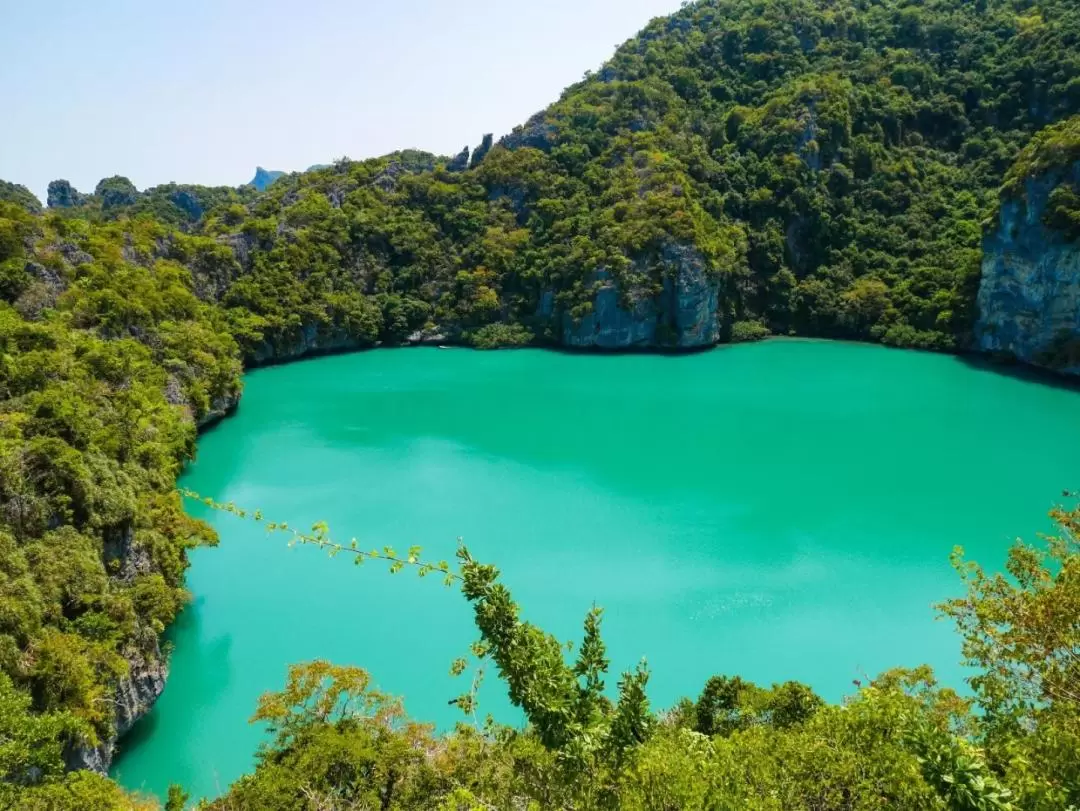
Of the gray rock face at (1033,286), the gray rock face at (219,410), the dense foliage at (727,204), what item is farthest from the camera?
the dense foliage at (727,204)

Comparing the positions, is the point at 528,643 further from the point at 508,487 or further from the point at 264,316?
the point at 264,316

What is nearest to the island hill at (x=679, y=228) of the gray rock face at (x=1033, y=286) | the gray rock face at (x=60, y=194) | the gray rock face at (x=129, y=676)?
the gray rock face at (x=1033, y=286)

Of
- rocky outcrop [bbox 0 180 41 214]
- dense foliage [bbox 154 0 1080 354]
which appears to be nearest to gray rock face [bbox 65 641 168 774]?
dense foliage [bbox 154 0 1080 354]

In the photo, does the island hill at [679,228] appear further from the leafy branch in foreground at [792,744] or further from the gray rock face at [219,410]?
the leafy branch in foreground at [792,744]

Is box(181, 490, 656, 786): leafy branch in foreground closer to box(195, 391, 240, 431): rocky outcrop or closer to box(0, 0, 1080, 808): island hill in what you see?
box(0, 0, 1080, 808): island hill

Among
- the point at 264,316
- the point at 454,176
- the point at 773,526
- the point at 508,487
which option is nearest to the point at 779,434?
the point at 773,526

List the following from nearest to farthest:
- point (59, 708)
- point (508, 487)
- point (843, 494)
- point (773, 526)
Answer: point (59, 708) < point (773, 526) < point (843, 494) < point (508, 487)
